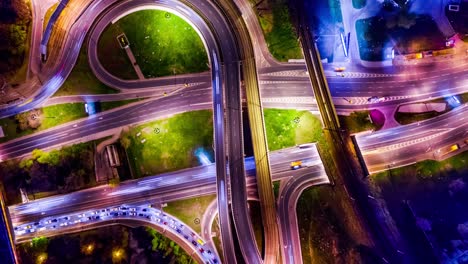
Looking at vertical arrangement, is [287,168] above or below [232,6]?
below

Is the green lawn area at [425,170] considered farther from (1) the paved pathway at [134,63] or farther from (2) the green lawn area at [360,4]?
(1) the paved pathway at [134,63]

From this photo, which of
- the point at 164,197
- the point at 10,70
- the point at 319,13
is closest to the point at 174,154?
the point at 164,197

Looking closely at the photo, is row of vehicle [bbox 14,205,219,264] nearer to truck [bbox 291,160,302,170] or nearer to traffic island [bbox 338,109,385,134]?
truck [bbox 291,160,302,170]

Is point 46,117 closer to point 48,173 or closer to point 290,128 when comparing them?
point 48,173

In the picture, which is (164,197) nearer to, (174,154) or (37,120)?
(174,154)

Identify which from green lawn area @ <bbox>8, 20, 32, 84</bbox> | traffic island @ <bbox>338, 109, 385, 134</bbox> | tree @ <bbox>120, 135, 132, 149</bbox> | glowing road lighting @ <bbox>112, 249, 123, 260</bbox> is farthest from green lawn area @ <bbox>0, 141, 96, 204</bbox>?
traffic island @ <bbox>338, 109, 385, 134</bbox>

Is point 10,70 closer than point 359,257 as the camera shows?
No

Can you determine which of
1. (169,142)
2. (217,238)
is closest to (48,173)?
(169,142)

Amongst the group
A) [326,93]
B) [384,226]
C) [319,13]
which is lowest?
[384,226]
